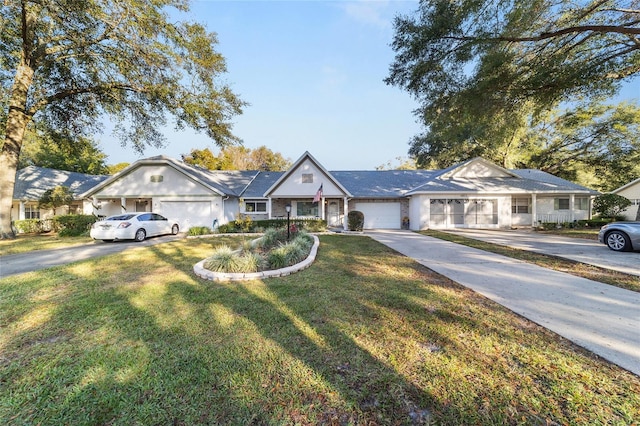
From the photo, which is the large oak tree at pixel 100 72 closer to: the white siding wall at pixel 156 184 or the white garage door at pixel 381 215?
the white siding wall at pixel 156 184

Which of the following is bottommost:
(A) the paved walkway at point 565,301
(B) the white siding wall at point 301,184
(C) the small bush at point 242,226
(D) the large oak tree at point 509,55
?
(A) the paved walkway at point 565,301

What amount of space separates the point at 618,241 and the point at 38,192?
111ft

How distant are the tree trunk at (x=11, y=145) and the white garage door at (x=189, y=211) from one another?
7.12 metres

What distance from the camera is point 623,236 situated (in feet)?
28.1

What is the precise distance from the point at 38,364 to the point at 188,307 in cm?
172

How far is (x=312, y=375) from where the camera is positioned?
251 cm

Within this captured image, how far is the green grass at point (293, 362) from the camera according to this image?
6.85ft

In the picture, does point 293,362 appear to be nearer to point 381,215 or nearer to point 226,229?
point 226,229

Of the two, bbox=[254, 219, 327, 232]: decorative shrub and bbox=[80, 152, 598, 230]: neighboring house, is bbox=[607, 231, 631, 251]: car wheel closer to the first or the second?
bbox=[80, 152, 598, 230]: neighboring house

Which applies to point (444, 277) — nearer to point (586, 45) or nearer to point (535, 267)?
point (535, 267)

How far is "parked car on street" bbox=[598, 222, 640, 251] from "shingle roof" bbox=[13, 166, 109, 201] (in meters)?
30.1

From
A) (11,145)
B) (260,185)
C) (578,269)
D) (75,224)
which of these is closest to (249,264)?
(578,269)

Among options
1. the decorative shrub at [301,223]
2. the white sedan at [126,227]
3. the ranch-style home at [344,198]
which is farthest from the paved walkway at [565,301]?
the white sedan at [126,227]

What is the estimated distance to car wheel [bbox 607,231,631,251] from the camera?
854 centimetres
